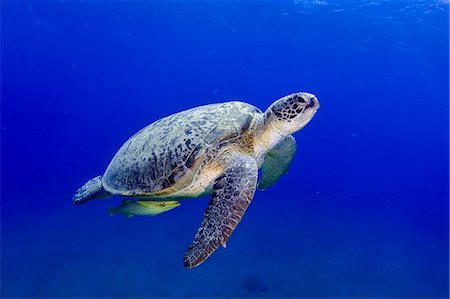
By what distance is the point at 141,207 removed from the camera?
12.2 ft

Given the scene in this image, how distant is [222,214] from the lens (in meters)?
2.72

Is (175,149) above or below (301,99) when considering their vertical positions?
below

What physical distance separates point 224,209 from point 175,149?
95 centimetres

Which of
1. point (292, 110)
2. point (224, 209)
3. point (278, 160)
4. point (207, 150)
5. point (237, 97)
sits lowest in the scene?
point (237, 97)

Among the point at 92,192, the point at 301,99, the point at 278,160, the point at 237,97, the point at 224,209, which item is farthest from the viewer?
the point at 237,97

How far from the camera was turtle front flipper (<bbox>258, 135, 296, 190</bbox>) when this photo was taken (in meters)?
4.07

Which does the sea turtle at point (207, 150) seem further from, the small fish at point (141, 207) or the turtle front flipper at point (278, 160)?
the turtle front flipper at point (278, 160)

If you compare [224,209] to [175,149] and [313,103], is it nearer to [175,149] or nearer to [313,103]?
[175,149]

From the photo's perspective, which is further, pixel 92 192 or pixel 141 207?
pixel 92 192

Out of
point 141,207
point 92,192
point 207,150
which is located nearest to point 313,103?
point 207,150

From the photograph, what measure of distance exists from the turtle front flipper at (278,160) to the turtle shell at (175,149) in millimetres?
496

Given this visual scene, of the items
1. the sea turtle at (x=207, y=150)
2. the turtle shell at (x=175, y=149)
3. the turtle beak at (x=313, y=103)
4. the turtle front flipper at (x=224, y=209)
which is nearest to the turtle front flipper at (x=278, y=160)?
the sea turtle at (x=207, y=150)

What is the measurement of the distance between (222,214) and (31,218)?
14.6 m

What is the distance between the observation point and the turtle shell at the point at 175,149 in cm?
336
